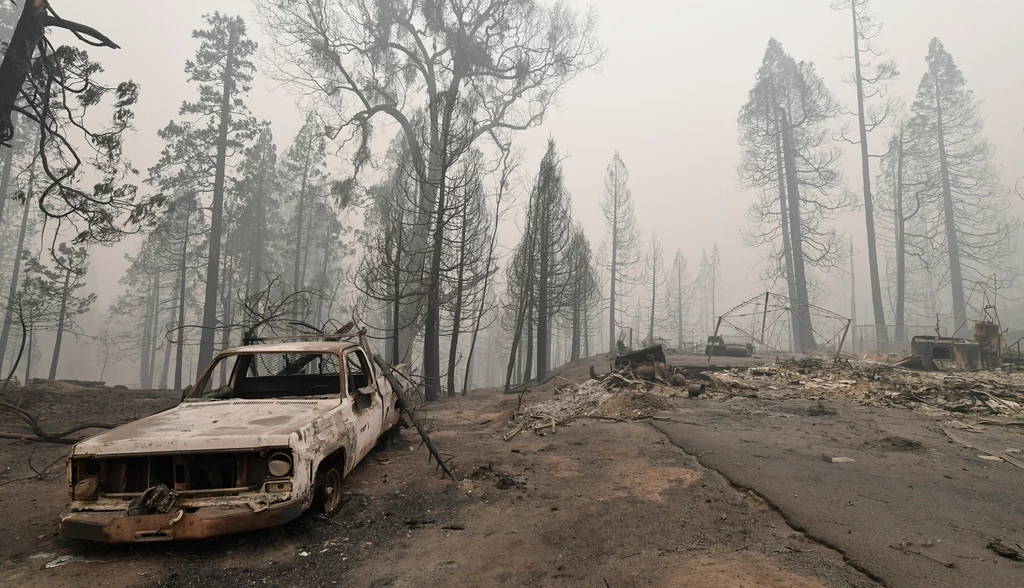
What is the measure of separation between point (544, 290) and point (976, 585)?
16502 millimetres

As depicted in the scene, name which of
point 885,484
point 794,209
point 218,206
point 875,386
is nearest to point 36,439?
point 885,484

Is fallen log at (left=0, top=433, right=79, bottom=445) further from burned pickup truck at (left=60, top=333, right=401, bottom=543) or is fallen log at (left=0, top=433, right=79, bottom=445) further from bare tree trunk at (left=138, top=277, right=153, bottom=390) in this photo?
bare tree trunk at (left=138, top=277, right=153, bottom=390)

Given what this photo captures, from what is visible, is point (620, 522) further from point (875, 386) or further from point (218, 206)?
point (218, 206)

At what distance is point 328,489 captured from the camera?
414 centimetres

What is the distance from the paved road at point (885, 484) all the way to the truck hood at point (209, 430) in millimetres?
4033

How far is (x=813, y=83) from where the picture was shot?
28531 millimetres

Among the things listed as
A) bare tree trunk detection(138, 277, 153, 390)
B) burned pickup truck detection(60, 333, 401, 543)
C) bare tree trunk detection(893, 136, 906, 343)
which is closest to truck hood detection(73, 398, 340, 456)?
burned pickup truck detection(60, 333, 401, 543)

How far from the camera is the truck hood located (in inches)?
131

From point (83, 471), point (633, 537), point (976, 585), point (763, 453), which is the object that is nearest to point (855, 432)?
point (763, 453)

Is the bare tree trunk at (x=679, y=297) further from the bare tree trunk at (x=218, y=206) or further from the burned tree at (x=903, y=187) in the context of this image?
the bare tree trunk at (x=218, y=206)

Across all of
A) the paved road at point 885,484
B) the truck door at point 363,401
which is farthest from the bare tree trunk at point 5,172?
the paved road at point 885,484

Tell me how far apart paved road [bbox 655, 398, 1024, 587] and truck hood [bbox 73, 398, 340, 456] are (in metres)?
4.03

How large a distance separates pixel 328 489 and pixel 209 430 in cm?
112

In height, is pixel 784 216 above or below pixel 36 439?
above
